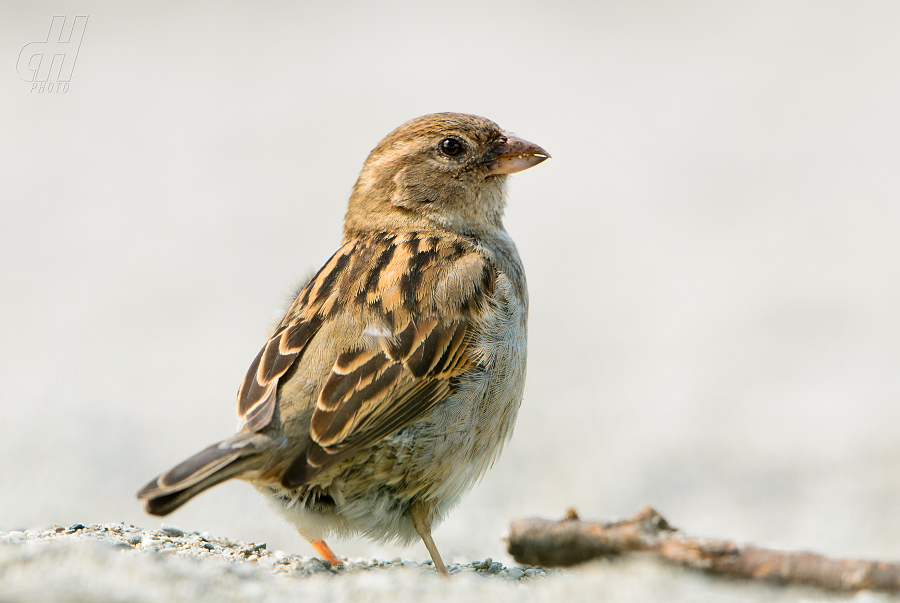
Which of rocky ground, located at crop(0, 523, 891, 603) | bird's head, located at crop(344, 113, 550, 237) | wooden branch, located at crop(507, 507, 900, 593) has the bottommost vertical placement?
rocky ground, located at crop(0, 523, 891, 603)

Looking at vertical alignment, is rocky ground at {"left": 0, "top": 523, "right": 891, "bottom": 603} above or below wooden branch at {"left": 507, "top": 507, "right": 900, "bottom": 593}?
below

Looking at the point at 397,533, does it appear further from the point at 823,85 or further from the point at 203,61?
the point at 203,61

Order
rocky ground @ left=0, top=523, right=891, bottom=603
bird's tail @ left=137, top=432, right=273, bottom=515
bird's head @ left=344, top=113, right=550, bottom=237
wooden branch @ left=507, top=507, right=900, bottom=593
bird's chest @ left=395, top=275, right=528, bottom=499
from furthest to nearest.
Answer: bird's head @ left=344, top=113, right=550, bottom=237 → bird's chest @ left=395, top=275, right=528, bottom=499 → bird's tail @ left=137, top=432, right=273, bottom=515 → wooden branch @ left=507, top=507, right=900, bottom=593 → rocky ground @ left=0, top=523, right=891, bottom=603

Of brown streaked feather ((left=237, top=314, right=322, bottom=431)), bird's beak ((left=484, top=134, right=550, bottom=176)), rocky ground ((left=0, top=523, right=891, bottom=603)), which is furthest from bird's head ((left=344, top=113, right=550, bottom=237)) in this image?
rocky ground ((left=0, top=523, right=891, bottom=603))

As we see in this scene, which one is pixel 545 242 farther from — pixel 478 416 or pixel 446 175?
pixel 478 416

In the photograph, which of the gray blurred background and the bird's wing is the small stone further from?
the gray blurred background

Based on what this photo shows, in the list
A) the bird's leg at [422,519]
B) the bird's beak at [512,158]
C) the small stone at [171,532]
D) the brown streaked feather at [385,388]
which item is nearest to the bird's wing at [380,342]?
the brown streaked feather at [385,388]

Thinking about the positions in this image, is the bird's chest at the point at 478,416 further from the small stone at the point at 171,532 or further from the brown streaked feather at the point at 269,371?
the small stone at the point at 171,532
